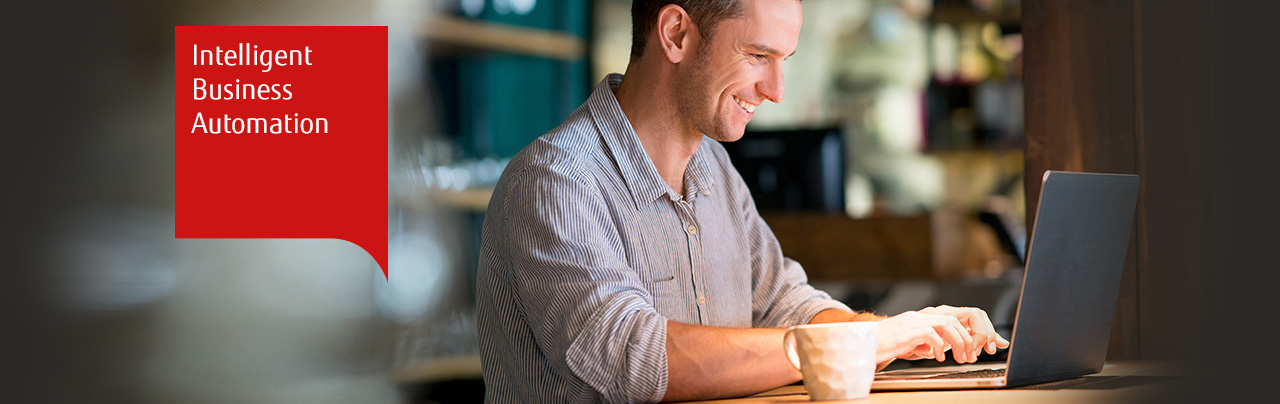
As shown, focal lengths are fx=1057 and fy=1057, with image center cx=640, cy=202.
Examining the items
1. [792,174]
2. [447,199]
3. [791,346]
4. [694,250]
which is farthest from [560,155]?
[792,174]

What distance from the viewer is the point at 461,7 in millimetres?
2566

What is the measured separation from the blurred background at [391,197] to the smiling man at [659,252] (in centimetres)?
47

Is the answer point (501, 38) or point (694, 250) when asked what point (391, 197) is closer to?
point (501, 38)

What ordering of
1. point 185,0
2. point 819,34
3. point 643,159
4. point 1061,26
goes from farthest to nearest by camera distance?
point 819,34, point 185,0, point 1061,26, point 643,159

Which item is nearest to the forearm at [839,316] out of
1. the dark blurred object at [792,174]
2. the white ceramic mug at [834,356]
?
the white ceramic mug at [834,356]

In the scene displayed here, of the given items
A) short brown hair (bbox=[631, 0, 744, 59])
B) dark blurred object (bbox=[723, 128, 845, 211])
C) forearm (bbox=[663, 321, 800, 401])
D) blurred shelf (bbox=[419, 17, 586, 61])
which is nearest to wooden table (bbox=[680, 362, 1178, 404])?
forearm (bbox=[663, 321, 800, 401])

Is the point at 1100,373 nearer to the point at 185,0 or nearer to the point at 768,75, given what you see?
the point at 768,75

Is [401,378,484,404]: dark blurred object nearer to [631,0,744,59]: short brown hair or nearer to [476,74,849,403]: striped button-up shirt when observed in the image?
[476,74,849,403]: striped button-up shirt

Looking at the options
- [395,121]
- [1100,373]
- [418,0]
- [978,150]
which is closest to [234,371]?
[395,121]

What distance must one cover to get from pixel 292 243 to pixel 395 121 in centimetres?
36

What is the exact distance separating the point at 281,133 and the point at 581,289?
53.4 inches

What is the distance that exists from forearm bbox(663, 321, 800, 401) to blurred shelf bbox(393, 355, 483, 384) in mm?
1444

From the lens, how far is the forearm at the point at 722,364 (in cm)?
107

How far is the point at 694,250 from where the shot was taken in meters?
1.39
